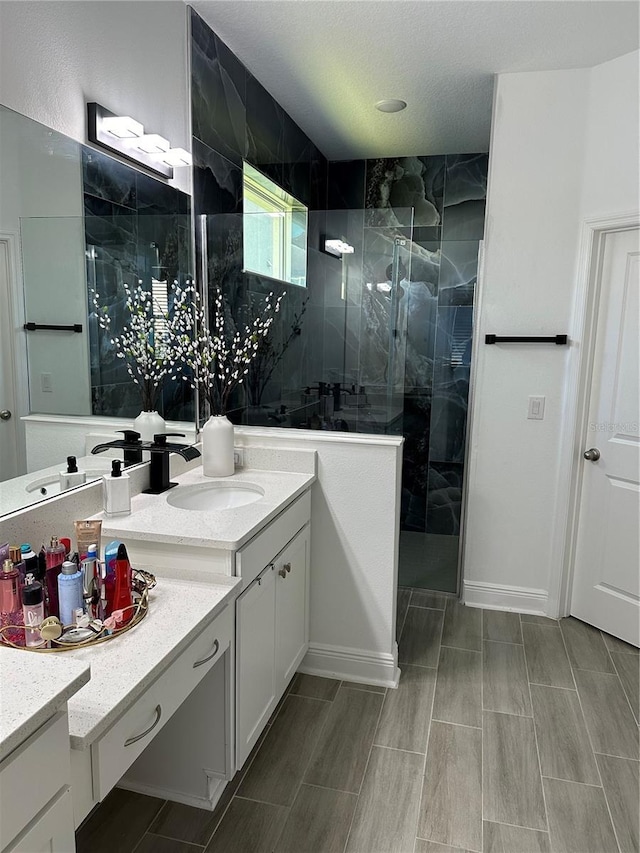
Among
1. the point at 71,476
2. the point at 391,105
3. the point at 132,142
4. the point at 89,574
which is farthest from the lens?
the point at 391,105

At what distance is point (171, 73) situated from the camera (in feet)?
7.97

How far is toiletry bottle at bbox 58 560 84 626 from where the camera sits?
1349mm

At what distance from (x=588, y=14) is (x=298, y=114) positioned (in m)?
1.70

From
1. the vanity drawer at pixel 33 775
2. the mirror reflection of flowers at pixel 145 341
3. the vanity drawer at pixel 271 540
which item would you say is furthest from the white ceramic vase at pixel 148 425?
the vanity drawer at pixel 33 775


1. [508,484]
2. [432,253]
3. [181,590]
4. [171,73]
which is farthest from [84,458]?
[432,253]

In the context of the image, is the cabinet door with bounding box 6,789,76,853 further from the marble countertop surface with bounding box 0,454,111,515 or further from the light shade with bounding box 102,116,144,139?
the light shade with bounding box 102,116,144,139

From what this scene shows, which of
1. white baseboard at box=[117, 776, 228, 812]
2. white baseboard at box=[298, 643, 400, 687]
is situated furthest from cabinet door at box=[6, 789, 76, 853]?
white baseboard at box=[298, 643, 400, 687]

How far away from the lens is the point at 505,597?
3.27 m

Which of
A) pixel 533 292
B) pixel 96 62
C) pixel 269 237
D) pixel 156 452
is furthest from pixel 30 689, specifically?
pixel 533 292

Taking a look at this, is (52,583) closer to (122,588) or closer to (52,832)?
(122,588)

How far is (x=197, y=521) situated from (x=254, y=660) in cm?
49

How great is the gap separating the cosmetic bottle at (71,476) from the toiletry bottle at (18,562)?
0.42m

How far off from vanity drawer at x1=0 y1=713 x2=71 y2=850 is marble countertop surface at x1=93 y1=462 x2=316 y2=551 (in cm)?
78

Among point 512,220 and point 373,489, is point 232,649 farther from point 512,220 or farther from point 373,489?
point 512,220
